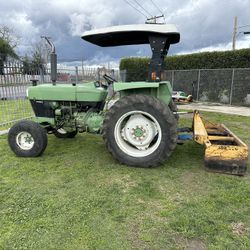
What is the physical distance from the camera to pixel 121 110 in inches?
148

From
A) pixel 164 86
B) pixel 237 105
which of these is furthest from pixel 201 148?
pixel 237 105

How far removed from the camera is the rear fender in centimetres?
377

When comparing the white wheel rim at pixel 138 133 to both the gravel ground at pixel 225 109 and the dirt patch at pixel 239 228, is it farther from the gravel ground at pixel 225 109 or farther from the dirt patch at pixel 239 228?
the gravel ground at pixel 225 109

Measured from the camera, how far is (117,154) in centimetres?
386

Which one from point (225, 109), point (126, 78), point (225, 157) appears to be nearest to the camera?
point (225, 157)

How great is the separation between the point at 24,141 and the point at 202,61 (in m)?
13.0

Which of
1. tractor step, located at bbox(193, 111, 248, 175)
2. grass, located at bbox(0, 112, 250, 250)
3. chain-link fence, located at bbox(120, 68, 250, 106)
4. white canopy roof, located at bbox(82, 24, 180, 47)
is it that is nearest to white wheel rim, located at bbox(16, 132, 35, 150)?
grass, located at bbox(0, 112, 250, 250)

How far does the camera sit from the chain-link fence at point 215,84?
1304 centimetres

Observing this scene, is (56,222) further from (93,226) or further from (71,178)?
(71,178)

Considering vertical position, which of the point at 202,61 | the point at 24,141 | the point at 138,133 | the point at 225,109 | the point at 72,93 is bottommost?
the point at 225,109

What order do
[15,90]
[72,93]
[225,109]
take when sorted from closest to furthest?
[72,93], [15,90], [225,109]

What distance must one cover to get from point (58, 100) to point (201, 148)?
2.64m

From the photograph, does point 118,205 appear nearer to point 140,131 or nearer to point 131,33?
point 140,131

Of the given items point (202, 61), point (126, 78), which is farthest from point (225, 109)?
point (126, 78)
